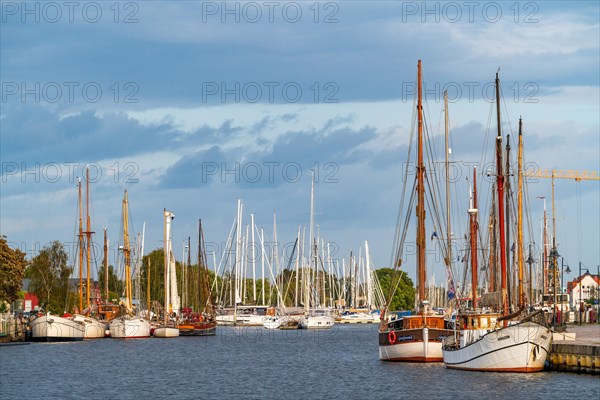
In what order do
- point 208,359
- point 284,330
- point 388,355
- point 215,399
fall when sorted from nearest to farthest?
point 215,399
point 388,355
point 208,359
point 284,330

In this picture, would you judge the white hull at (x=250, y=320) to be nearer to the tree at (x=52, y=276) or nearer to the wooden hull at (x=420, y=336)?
the tree at (x=52, y=276)

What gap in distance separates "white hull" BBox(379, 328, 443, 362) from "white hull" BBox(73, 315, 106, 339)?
56677mm

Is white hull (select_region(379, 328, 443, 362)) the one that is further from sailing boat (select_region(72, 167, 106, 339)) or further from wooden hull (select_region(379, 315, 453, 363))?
sailing boat (select_region(72, 167, 106, 339))

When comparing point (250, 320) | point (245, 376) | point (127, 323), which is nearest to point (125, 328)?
point (127, 323)

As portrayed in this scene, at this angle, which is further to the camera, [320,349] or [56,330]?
[56,330]

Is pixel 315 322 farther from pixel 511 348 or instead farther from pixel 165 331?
pixel 511 348

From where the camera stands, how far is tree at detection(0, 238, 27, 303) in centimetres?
11231

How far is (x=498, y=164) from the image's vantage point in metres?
65.7

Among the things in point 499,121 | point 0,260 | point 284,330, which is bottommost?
point 284,330

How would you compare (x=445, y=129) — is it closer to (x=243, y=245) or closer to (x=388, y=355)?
(x=388, y=355)

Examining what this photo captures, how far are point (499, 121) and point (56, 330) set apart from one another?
64.5m

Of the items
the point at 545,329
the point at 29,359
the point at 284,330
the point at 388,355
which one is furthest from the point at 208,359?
the point at 284,330

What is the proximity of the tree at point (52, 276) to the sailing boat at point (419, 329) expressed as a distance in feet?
298

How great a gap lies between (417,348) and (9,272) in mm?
58587
